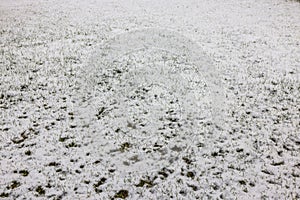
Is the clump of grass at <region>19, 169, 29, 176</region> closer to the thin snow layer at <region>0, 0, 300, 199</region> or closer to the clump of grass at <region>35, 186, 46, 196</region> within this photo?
the thin snow layer at <region>0, 0, 300, 199</region>

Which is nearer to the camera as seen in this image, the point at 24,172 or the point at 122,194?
the point at 122,194

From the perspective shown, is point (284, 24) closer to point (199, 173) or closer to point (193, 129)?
point (193, 129)

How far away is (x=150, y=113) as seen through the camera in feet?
32.9

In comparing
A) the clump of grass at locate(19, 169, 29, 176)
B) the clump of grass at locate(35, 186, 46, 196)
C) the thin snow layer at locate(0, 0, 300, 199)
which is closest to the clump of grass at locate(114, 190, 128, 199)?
the thin snow layer at locate(0, 0, 300, 199)

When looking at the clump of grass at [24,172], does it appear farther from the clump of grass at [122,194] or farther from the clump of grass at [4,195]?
the clump of grass at [122,194]

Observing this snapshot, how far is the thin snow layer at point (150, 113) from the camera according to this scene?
7152mm

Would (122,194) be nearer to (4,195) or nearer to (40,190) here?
(40,190)

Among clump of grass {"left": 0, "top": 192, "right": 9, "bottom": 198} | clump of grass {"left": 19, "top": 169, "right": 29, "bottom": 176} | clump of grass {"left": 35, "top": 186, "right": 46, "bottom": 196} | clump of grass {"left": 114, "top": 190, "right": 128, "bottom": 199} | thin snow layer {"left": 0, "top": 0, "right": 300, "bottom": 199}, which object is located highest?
thin snow layer {"left": 0, "top": 0, "right": 300, "bottom": 199}

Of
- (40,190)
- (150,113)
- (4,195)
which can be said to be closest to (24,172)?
(4,195)

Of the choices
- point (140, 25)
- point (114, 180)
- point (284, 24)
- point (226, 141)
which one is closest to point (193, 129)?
point (226, 141)

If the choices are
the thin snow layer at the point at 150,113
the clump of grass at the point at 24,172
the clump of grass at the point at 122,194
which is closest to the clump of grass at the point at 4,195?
the thin snow layer at the point at 150,113

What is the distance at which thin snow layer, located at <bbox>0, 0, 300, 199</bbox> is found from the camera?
7.15m

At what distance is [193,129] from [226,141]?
1.22 meters

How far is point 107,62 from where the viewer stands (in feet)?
46.0
